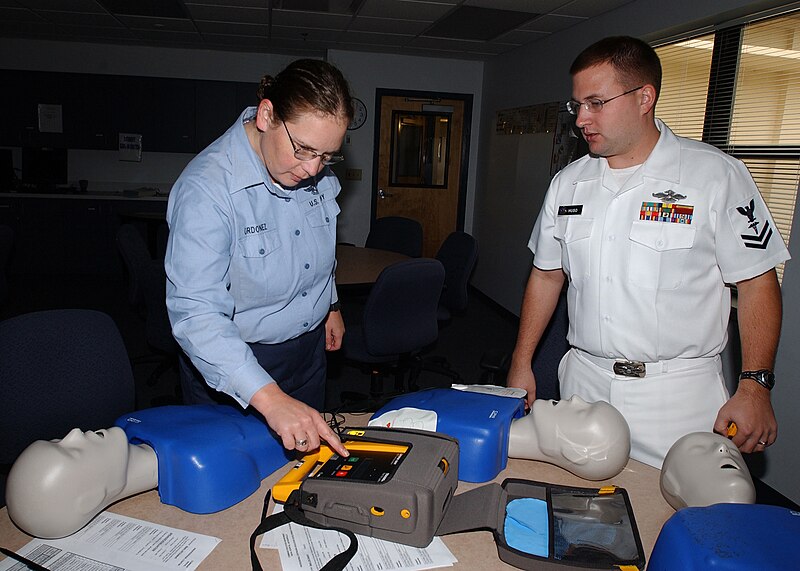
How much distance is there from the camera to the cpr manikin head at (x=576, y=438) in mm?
1308

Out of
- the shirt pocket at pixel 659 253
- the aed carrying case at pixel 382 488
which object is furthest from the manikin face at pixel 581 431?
the shirt pocket at pixel 659 253

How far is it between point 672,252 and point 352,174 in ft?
17.9

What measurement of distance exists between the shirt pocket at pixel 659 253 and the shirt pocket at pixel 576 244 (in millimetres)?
126

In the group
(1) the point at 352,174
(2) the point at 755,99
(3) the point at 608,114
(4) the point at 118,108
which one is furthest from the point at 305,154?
(4) the point at 118,108

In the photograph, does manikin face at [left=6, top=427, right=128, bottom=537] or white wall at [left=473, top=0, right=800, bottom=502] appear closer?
manikin face at [left=6, top=427, right=128, bottom=537]

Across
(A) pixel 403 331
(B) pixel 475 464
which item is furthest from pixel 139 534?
(A) pixel 403 331

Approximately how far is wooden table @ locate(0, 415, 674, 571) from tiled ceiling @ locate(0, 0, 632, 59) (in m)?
3.76

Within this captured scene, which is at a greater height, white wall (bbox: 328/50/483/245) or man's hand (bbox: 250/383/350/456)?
white wall (bbox: 328/50/483/245)

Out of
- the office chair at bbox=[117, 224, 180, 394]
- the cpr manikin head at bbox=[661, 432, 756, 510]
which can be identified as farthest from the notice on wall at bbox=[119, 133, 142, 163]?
the cpr manikin head at bbox=[661, 432, 756, 510]

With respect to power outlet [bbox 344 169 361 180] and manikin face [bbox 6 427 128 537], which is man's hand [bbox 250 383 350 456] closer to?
manikin face [bbox 6 427 128 537]

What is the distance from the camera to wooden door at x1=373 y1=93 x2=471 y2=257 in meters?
6.86

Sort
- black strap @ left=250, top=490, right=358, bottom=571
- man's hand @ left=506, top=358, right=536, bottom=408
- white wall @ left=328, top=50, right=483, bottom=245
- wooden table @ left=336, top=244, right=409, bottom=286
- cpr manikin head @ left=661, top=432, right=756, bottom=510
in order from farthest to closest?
1. white wall @ left=328, top=50, right=483, bottom=245
2. wooden table @ left=336, top=244, right=409, bottom=286
3. man's hand @ left=506, top=358, right=536, bottom=408
4. cpr manikin head @ left=661, top=432, right=756, bottom=510
5. black strap @ left=250, top=490, right=358, bottom=571

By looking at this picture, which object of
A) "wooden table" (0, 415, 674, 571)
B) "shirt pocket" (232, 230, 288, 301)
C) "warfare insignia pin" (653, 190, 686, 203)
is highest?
"warfare insignia pin" (653, 190, 686, 203)

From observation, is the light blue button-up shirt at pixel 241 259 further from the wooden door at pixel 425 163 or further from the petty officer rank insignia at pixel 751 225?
the wooden door at pixel 425 163
